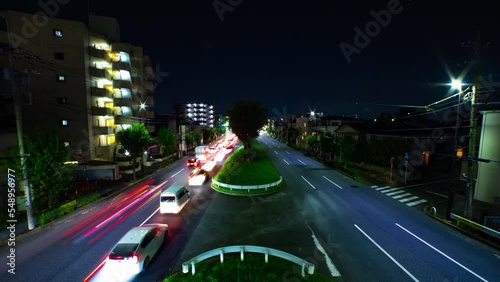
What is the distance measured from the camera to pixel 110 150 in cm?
3803

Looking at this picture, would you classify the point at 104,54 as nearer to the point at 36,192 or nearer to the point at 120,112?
the point at 120,112

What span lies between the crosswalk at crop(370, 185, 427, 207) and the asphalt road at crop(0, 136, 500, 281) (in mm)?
959

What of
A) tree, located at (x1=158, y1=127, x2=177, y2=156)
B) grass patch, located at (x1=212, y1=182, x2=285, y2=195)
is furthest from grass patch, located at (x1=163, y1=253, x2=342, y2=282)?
tree, located at (x1=158, y1=127, x2=177, y2=156)

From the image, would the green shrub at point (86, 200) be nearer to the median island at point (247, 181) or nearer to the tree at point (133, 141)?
the tree at point (133, 141)

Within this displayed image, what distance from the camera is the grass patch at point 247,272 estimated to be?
9219 mm

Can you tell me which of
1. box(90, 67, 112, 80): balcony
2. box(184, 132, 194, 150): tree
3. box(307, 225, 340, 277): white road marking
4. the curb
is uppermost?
box(90, 67, 112, 80): balcony

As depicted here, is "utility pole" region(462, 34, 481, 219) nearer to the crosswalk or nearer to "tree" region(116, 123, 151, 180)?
the crosswalk

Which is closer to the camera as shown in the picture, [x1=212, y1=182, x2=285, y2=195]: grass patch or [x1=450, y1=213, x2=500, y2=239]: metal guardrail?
[x1=450, y1=213, x2=500, y2=239]: metal guardrail

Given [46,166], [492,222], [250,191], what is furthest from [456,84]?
[46,166]

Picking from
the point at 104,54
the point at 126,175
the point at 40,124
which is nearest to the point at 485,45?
the point at 126,175

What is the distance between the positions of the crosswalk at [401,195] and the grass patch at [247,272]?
15037 mm

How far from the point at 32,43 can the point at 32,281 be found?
3521 cm

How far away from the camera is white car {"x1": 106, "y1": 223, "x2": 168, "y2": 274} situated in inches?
397

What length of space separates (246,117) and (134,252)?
88.7ft
